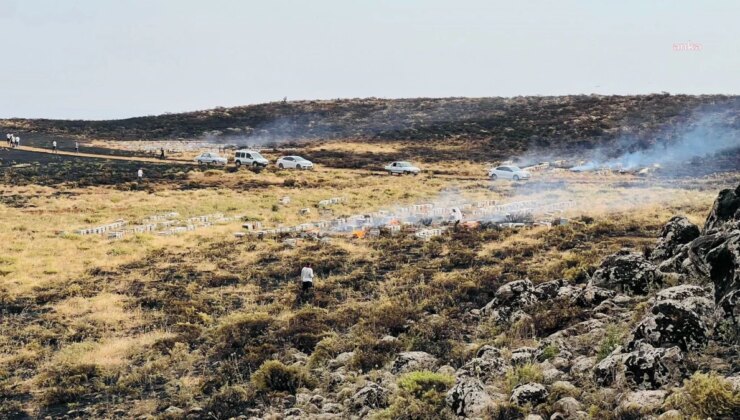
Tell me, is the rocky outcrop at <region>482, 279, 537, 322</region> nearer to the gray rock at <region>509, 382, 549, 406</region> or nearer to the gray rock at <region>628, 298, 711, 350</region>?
the gray rock at <region>628, 298, 711, 350</region>

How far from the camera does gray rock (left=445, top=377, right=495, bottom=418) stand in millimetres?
8500

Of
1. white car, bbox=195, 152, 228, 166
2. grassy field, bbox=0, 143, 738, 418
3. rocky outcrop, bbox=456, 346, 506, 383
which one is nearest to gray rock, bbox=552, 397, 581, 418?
rocky outcrop, bbox=456, 346, 506, 383

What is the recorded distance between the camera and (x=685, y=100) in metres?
80.9

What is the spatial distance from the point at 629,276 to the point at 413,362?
563cm

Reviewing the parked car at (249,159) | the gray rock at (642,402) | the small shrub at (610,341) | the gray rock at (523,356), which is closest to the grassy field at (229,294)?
the gray rock at (523,356)

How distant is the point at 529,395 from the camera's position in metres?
8.59

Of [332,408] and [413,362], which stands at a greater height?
[413,362]

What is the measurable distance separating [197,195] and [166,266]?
62.9 feet

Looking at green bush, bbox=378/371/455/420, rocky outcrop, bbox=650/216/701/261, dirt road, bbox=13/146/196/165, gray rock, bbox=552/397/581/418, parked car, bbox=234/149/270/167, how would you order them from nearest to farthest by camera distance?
gray rock, bbox=552/397/581/418 → green bush, bbox=378/371/455/420 → rocky outcrop, bbox=650/216/701/261 → parked car, bbox=234/149/270/167 → dirt road, bbox=13/146/196/165

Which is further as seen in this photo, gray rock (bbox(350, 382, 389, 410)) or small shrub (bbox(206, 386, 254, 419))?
small shrub (bbox(206, 386, 254, 419))

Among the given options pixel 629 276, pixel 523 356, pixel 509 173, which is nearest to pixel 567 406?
pixel 523 356

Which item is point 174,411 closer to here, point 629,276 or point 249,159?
point 629,276

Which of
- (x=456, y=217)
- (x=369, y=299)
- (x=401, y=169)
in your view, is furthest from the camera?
(x=401, y=169)

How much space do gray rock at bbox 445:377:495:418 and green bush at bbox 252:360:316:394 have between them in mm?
3216
